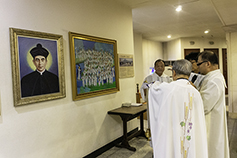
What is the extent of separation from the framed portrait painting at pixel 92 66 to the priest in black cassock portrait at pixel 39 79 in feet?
1.31

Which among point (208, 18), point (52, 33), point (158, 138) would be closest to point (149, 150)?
point (158, 138)

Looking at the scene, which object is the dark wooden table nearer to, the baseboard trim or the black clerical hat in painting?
the baseboard trim

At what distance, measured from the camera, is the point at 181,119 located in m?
2.10

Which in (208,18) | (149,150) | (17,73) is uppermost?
(208,18)

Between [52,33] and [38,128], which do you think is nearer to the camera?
[38,128]

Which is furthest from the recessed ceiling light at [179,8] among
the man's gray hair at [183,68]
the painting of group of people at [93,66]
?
the man's gray hair at [183,68]

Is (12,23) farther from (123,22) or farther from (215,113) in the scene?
(215,113)

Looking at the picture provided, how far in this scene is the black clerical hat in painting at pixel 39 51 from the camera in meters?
2.31

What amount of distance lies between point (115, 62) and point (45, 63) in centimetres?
151

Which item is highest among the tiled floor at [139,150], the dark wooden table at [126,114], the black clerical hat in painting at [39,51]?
the black clerical hat in painting at [39,51]

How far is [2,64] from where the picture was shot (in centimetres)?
205

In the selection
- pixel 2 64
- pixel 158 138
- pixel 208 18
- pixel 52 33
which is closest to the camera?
pixel 2 64

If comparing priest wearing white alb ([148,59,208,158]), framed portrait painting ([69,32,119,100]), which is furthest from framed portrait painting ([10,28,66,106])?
priest wearing white alb ([148,59,208,158])

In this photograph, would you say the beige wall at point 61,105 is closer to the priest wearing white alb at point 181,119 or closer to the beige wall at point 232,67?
the priest wearing white alb at point 181,119
